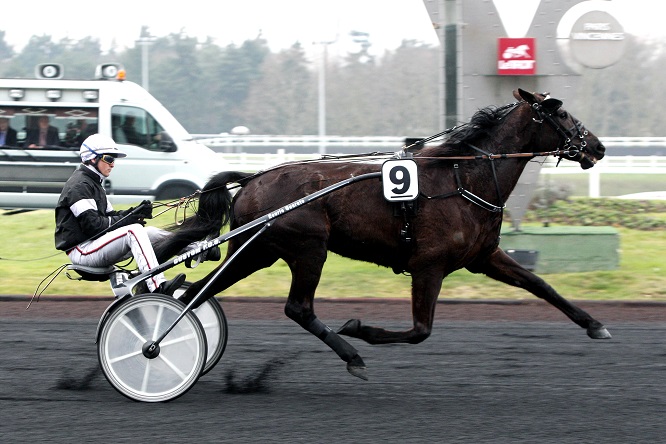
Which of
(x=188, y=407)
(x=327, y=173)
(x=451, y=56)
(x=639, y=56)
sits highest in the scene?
(x=639, y=56)

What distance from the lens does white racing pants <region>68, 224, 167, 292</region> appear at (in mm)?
5676

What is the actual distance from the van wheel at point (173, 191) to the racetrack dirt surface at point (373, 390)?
268 inches

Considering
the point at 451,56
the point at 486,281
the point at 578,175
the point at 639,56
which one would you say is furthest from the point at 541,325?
the point at 639,56

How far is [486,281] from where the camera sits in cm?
973

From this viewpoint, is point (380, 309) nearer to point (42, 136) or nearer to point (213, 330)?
point (213, 330)

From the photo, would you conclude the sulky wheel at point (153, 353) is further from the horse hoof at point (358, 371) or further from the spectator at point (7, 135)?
the spectator at point (7, 135)

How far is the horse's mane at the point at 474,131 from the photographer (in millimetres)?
5980

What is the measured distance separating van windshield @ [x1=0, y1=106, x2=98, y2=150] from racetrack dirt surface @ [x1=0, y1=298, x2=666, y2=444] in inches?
281

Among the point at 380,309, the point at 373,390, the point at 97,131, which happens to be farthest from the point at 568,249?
the point at 97,131

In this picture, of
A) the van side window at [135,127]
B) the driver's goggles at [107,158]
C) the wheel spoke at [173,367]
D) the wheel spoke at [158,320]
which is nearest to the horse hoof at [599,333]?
the wheel spoke at [173,367]

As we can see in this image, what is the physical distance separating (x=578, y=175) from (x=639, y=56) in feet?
36.0

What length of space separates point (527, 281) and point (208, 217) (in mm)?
2059

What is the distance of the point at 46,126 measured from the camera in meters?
14.8

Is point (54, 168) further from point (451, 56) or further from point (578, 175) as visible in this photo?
point (578, 175)
